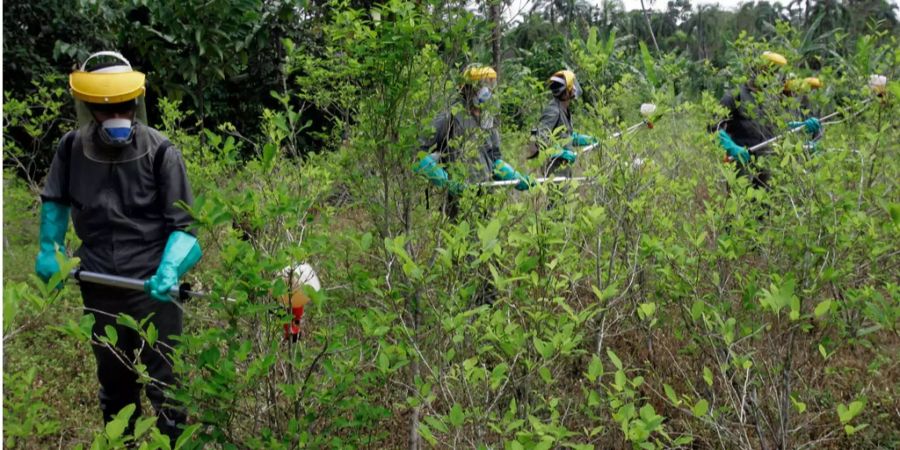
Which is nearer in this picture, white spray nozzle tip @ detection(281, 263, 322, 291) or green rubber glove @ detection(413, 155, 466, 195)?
white spray nozzle tip @ detection(281, 263, 322, 291)

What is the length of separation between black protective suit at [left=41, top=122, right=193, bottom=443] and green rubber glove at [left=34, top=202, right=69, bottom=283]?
4 cm

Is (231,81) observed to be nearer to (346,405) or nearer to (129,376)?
(129,376)

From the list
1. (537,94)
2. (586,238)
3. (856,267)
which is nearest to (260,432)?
(586,238)

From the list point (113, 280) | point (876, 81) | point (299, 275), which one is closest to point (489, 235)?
point (299, 275)

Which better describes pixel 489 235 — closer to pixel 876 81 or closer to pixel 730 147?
pixel 876 81

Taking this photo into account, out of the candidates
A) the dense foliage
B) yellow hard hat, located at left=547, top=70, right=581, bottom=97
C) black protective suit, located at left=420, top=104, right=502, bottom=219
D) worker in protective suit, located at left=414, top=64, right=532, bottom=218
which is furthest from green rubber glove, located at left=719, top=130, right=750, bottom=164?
worker in protective suit, located at left=414, top=64, right=532, bottom=218

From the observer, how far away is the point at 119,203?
300 cm

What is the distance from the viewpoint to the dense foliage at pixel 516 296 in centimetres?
219

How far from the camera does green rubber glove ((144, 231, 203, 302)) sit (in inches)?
109

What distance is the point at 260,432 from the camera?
2.45 metres

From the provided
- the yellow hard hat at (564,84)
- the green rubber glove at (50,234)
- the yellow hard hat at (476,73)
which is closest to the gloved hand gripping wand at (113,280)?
the green rubber glove at (50,234)

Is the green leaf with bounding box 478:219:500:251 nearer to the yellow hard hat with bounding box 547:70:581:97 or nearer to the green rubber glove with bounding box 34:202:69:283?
the green rubber glove with bounding box 34:202:69:283

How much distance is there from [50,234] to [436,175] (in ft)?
5.23

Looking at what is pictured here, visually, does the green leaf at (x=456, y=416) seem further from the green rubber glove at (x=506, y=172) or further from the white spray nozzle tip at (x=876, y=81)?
the white spray nozzle tip at (x=876, y=81)
